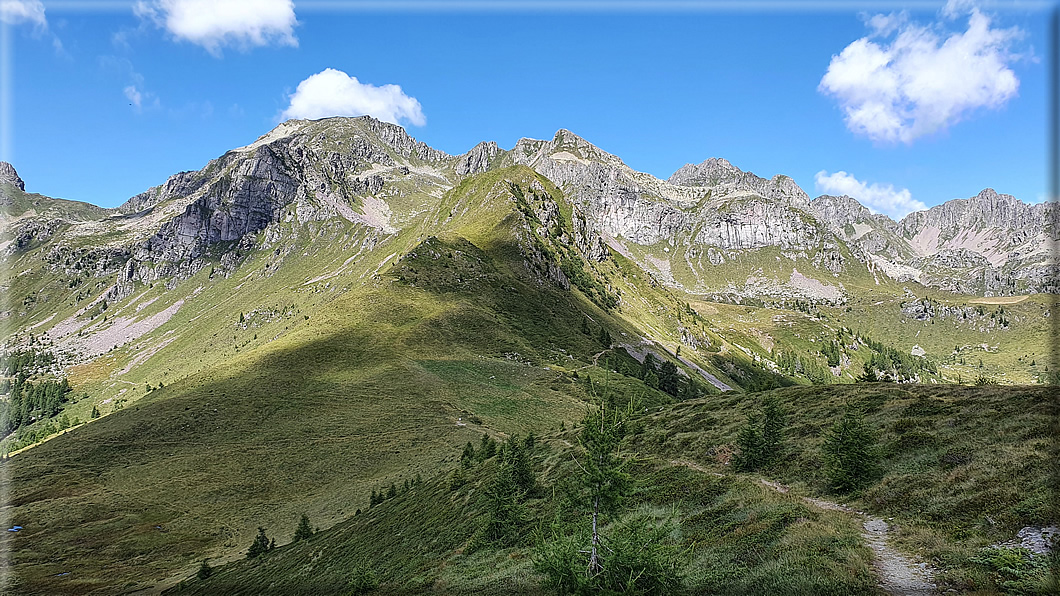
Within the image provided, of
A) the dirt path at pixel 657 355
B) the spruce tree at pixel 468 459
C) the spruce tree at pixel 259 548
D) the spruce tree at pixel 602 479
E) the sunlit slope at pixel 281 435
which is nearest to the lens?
the spruce tree at pixel 602 479

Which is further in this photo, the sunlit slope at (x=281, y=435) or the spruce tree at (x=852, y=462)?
the sunlit slope at (x=281, y=435)

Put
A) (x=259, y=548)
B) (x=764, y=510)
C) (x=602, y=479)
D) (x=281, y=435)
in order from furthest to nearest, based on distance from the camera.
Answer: (x=281, y=435), (x=259, y=548), (x=764, y=510), (x=602, y=479)

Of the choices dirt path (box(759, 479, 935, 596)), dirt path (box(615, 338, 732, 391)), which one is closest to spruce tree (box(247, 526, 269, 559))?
dirt path (box(759, 479, 935, 596))

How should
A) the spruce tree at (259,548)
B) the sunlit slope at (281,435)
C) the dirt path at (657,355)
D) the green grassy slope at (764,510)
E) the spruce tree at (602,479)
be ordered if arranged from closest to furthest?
the green grassy slope at (764,510)
the spruce tree at (602,479)
the spruce tree at (259,548)
the sunlit slope at (281,435)
the dirt path at (657,355)

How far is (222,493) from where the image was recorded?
7019 cm

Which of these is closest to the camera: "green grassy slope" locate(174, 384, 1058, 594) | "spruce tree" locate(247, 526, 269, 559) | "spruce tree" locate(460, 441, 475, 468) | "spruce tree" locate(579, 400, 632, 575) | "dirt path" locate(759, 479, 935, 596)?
"dirt path" locate(759, 479, 935, 596)

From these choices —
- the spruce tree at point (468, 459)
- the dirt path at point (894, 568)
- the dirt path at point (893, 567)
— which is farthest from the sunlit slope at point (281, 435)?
the dirt path at point (894, 568)

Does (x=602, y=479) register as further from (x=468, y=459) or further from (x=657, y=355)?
(x=657, y=355)

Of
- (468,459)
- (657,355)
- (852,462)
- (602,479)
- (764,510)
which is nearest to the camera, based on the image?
(602,479)

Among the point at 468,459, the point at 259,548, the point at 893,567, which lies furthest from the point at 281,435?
the point at 893,567

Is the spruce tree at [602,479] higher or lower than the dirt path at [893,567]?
higher

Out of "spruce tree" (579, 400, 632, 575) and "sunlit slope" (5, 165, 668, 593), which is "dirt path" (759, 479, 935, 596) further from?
"sunlit slope" (5, 165, 668, 593)

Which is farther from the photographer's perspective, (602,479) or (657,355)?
(657,355)

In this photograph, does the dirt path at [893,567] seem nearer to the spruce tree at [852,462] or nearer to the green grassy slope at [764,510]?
the green grassy slope at [764,510]
